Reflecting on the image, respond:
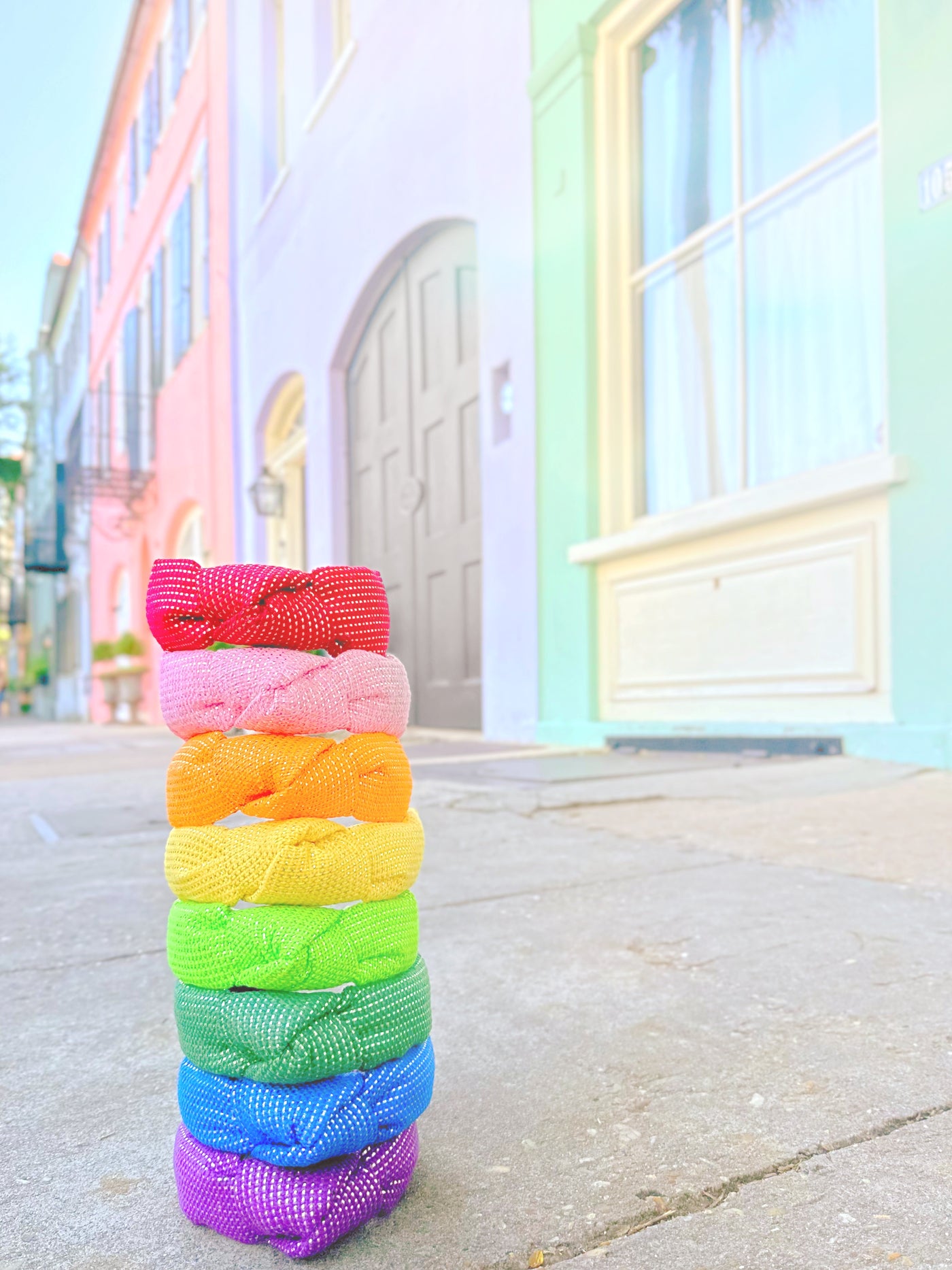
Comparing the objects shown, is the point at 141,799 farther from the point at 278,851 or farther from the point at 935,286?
the point at 935,286

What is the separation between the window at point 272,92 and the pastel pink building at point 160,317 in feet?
2.81

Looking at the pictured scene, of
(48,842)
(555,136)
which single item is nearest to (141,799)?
(48,842)

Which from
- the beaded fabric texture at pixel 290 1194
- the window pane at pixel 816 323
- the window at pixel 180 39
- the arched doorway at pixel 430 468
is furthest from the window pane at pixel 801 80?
the window at pixel 180 39

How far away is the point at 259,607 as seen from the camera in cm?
101

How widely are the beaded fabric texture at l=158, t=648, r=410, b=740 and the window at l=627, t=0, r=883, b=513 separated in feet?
12.0

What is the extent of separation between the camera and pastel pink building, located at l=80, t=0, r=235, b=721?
1169 centimetres

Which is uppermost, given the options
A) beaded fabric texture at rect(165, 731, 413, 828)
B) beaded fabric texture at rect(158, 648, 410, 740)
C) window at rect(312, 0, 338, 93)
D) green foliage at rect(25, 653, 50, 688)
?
window at rect(312, 0, 338, 93)

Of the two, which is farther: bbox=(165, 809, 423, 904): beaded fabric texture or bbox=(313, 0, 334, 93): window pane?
bbox=(313, 0, 334, 93): window pane

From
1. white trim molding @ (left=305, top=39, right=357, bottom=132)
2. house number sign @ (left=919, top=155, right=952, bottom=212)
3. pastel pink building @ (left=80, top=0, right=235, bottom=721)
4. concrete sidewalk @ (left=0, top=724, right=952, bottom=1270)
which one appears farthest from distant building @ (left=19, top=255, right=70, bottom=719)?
concrete sidewalk @ (left=0, top=724, right=952, bottom=1270)

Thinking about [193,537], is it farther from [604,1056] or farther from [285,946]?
[285,946]

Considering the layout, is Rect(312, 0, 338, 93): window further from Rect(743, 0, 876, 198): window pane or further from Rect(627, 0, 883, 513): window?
Rect(743, 0, 876, 198): window pane

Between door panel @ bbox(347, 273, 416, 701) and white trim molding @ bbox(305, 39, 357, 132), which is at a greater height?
white trim molding @ bbox(305, 39, 357, 132)

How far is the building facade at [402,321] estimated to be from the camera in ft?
20.4

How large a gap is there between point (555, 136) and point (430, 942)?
5308 mm
